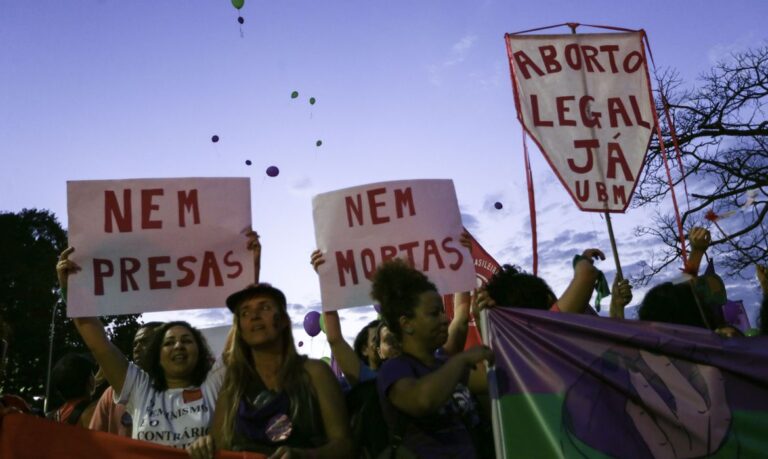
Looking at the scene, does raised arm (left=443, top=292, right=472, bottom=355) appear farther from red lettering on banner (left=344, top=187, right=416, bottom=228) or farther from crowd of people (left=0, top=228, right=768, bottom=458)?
red lettering on banner (left=344, top=187, right=416, bottom=228)

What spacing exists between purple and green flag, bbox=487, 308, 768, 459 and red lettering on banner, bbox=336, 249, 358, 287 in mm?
1270

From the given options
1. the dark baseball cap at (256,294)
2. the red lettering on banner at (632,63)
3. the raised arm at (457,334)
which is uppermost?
the red lettering on banner at (632,63)

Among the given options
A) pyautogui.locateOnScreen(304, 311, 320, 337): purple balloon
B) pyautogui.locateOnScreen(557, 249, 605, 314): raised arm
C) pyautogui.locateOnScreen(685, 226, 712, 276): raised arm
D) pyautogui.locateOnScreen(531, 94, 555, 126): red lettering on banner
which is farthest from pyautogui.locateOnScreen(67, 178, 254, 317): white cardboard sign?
pyautogui.locateOnScreen(304, 311, 320, 337): purple balloon

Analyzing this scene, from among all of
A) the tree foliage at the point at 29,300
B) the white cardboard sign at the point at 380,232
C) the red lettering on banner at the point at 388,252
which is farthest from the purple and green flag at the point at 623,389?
the tree foliage at the point at 29,300

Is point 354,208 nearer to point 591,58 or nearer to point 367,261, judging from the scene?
point 367,261

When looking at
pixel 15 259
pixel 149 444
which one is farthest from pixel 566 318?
pixel 15 259

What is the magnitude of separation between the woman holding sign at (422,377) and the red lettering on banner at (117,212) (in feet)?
5.51

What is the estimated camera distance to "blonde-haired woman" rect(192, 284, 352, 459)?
3.16 m

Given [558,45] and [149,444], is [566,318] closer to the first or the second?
[149,444]

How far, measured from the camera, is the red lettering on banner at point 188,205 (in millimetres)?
4387

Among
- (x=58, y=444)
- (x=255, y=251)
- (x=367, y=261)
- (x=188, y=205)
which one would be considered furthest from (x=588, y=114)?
(x=58, y=444)

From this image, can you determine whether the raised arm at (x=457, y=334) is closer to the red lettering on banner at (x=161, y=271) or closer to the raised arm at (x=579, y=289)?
the raised arm at (x=579, y=289)

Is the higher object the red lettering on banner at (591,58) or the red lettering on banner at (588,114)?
the red lettering on banner at (591,58)

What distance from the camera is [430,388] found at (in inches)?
112
